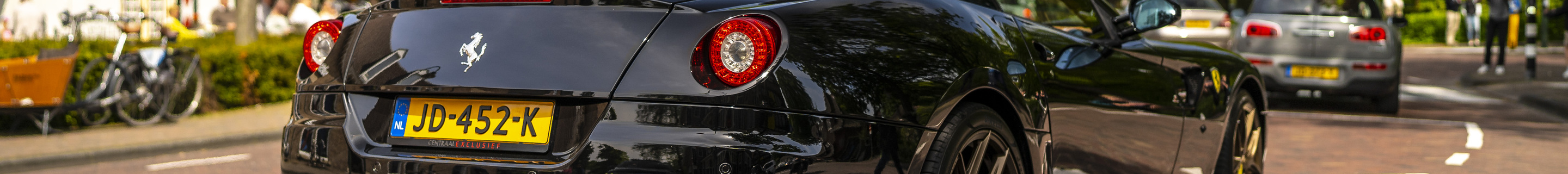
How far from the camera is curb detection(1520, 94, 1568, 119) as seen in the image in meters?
10.2

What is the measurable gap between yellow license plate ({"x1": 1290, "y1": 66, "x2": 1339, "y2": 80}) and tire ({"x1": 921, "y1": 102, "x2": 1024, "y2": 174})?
716 cm

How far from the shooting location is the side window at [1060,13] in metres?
3.72

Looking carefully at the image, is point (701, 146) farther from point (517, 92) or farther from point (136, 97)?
point (136, 97)

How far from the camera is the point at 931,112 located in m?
2.87

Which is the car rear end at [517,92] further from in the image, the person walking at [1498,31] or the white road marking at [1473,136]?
the person walking at [1498,31]

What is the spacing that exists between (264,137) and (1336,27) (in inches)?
263

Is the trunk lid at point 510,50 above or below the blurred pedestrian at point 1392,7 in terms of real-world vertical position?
above

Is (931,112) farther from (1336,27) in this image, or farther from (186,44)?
(186,44)

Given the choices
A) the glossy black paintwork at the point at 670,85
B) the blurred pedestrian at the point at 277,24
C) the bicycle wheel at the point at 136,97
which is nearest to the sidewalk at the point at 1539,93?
the glossy black paintwork at the point at 670,85

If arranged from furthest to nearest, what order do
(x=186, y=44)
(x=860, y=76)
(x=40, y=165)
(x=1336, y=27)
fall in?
(x=186, y=44), (x=1336, y=27), (x=40, y=165), (x=860, y=76)

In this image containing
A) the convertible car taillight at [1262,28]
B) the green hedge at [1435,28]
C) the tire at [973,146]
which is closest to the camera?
the tire at [973,146]

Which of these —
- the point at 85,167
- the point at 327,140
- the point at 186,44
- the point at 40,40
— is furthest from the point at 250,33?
the point at 327,140

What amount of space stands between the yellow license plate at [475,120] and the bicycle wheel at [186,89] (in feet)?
22.7

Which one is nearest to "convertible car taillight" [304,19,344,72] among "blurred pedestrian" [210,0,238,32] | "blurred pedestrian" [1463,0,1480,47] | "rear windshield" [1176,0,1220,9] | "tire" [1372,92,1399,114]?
"tire" [1372,92,1399,114]
